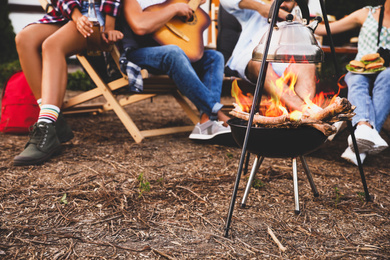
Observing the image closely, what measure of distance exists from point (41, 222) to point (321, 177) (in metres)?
1.55

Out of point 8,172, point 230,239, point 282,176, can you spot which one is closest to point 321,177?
point 282,176

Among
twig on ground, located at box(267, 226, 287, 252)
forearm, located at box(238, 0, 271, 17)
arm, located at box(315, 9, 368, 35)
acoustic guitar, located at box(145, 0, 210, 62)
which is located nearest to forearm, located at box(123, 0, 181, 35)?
acoustic guitar, located at box(145, 0, 210, 62)

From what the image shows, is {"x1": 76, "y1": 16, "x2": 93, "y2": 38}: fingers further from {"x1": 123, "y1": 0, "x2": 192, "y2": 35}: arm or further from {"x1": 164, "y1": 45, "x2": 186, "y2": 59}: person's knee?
{"x1": 164, "y1": 45, "x2": 186, "y2": 59}: person's knee

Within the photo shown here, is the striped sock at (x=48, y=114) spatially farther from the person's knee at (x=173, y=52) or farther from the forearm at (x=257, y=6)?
the forearm at (x=257, y=6)

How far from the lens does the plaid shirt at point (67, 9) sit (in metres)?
2.43

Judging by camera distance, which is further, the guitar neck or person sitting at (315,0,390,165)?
the guitar neck

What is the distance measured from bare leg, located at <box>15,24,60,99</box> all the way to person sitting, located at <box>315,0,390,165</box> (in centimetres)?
220

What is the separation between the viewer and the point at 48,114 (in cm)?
217

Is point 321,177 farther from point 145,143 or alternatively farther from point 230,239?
point 145,143

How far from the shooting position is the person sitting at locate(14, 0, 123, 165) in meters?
2.13

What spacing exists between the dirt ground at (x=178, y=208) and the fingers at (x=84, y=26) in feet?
2.72

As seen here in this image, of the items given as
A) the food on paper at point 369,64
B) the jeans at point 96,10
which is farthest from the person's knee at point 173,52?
the food on paper at point 369,64

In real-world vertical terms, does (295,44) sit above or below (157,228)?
above

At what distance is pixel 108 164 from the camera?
2.16 m
